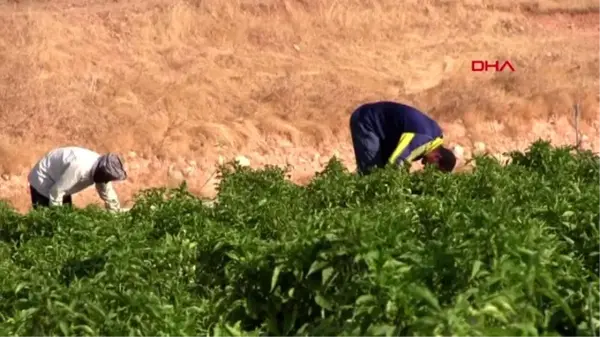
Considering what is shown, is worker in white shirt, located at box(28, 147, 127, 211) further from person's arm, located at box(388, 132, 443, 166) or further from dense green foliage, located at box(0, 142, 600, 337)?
person's arm, located at box(388, 132, 443, 166)

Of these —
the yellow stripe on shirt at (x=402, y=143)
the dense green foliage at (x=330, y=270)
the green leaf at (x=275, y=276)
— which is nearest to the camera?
the dense green foliage at (x=330, y=270)

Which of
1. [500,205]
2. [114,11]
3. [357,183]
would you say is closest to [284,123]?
[114,11]

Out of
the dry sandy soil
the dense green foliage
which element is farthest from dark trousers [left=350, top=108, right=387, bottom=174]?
the dry sandy soil

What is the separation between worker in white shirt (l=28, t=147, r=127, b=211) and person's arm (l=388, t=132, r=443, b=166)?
2.22m

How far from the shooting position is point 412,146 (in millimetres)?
7676

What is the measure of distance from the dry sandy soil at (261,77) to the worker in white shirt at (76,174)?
7.71 feet

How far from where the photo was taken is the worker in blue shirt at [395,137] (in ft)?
25.1

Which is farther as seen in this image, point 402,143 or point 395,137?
point 395,137

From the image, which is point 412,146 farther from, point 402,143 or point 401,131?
point 401,131

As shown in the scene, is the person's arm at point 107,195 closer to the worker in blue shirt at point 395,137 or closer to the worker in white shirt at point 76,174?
the worker in white shirt at point 76,174

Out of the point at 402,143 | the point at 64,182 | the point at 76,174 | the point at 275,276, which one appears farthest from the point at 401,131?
the point at 275,276

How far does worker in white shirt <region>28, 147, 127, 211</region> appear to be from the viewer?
7648 mm

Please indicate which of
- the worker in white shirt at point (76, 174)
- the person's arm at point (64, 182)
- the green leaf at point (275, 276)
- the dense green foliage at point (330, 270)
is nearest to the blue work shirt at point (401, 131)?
the dense green foliage at point (330, 270)

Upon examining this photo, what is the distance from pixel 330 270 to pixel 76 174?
4173 millimetres
